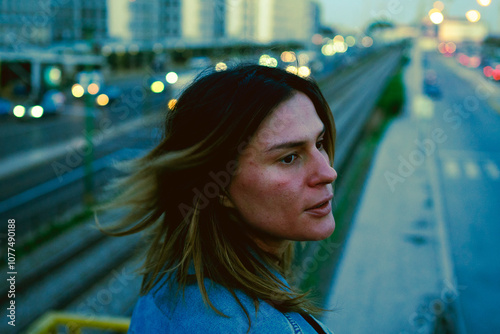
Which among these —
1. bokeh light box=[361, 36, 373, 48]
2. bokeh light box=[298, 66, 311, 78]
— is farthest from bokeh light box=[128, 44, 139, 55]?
bokeh light box=[361, 36, 373, 48]

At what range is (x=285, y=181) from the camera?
4.84 ft

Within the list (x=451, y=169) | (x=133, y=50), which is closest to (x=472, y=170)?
(x=451, y=169)

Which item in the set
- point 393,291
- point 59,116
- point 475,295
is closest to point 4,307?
point 393,291

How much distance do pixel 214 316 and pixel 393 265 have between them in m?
9.59

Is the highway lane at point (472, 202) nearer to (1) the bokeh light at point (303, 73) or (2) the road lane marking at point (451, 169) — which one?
(2) the road lane marking at point (451, 169)

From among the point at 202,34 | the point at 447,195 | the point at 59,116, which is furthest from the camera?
the point at 202,34

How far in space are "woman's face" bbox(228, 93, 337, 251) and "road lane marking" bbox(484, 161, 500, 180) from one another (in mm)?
19272

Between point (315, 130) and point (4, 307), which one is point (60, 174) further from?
point (315, 130)

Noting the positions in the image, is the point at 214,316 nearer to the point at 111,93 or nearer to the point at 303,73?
the point at 303,73

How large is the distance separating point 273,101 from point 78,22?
67.8 metres

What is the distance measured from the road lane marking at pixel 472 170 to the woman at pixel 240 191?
18841 mm

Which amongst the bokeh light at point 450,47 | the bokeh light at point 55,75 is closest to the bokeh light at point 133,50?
the bokeh light at point 55,75

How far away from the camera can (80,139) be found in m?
22.9

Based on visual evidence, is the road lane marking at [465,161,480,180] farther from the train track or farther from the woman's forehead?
the woman's forehead
